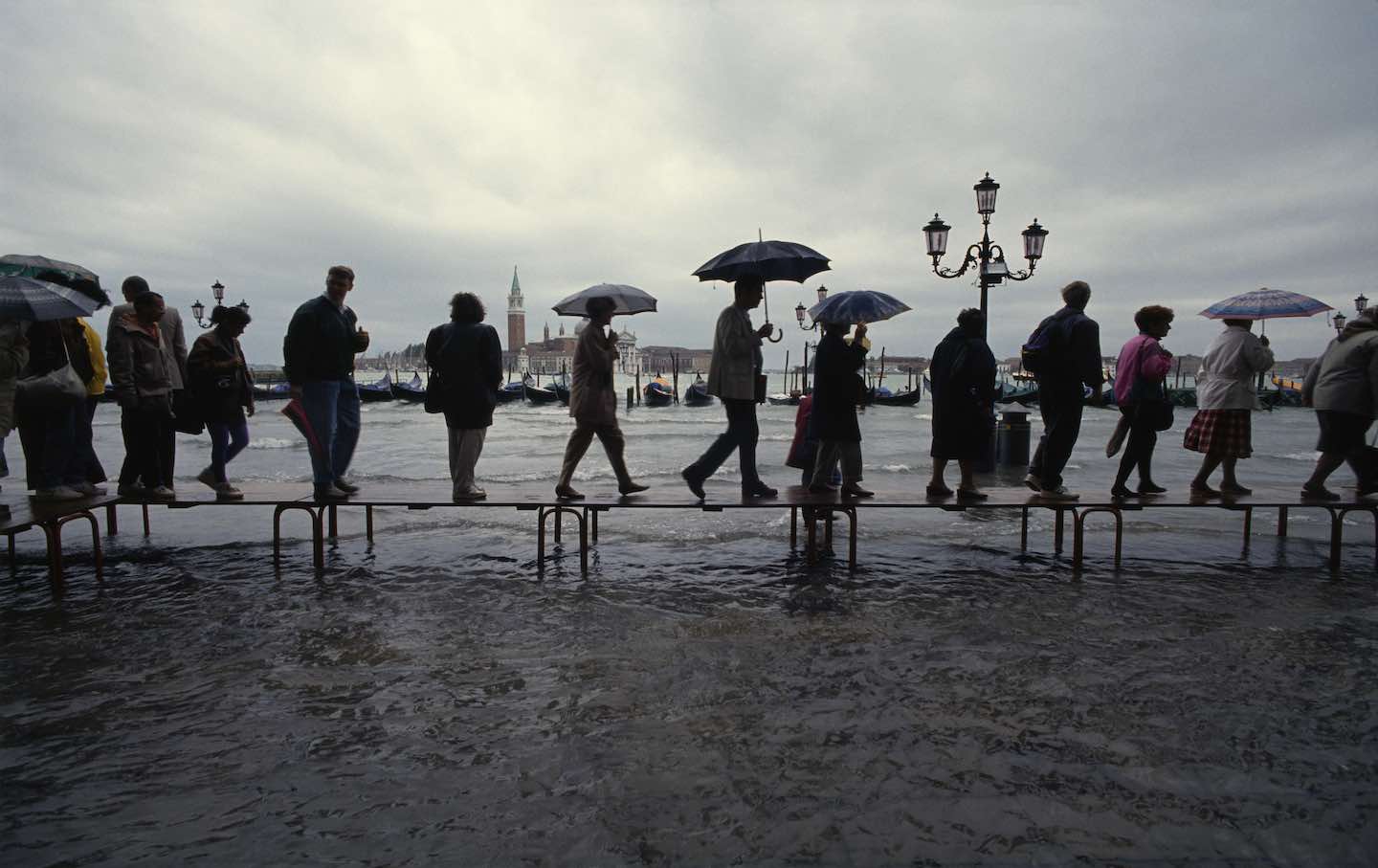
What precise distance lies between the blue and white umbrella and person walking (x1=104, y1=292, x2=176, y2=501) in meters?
5.27

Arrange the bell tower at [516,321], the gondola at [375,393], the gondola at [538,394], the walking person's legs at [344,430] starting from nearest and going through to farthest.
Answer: the walking person's legs at [344,430] < the gondola at [375,393] < the gondola at [538,394] < the bell tower at [516,321]

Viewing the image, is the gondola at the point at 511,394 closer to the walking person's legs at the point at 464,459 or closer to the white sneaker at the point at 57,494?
the white sneaker at the point at 57,494

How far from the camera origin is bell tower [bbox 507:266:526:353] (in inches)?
6417

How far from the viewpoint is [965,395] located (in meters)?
5.86

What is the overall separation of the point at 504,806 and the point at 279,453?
16.5 metres

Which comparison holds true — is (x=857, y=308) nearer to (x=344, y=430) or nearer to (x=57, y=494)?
(x=344, y=430)

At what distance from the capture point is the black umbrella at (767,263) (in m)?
5.86

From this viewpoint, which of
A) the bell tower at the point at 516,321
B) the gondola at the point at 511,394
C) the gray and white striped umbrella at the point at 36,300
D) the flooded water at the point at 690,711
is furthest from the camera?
the bell tower at the point at 516,321

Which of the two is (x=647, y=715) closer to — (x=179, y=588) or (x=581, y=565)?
(x=581, y=565)

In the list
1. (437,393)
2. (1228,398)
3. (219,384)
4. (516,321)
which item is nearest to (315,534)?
(437,393)

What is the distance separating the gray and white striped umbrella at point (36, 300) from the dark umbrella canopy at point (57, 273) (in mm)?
327

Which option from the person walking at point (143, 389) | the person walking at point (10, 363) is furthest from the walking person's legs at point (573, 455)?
the person walking at point (10, 363)

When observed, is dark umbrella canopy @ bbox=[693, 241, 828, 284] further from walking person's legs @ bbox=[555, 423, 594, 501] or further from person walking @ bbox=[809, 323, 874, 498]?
walking person's legs @ bbox=[555, 423, 594, 501]

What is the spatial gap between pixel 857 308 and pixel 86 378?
245 inches
